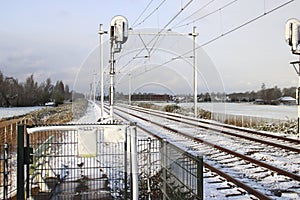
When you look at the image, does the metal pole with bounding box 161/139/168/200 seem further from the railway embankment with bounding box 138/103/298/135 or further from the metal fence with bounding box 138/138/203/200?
the railway embankment with bounding box 138/103/298/135

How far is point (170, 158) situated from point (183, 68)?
14926 mm

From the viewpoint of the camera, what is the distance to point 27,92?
242 feet

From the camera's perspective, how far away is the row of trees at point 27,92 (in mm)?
65375

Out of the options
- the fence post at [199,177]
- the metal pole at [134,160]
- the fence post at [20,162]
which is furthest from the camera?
the metal pole at [134,160]

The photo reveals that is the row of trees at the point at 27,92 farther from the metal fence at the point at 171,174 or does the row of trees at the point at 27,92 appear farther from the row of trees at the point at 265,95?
the metal fence at the point at 171,174

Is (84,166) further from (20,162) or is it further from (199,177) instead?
(199,177)

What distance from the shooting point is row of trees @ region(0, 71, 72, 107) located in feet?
214

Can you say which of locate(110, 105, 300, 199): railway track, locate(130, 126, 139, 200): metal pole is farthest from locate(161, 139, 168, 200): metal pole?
locate(110, 105, 300, 199): railway track

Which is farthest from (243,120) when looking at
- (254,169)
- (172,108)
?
(254,169)

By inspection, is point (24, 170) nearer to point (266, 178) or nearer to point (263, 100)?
point (266, 178)

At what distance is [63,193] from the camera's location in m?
5.70

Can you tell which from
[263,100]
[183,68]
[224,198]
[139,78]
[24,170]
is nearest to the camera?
[24,170]

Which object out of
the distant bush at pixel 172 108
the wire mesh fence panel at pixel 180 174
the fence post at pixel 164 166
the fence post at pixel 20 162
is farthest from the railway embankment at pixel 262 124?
the fence post at pixel 20 162

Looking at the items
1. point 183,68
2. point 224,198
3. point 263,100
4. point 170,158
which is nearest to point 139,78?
point 183,68
